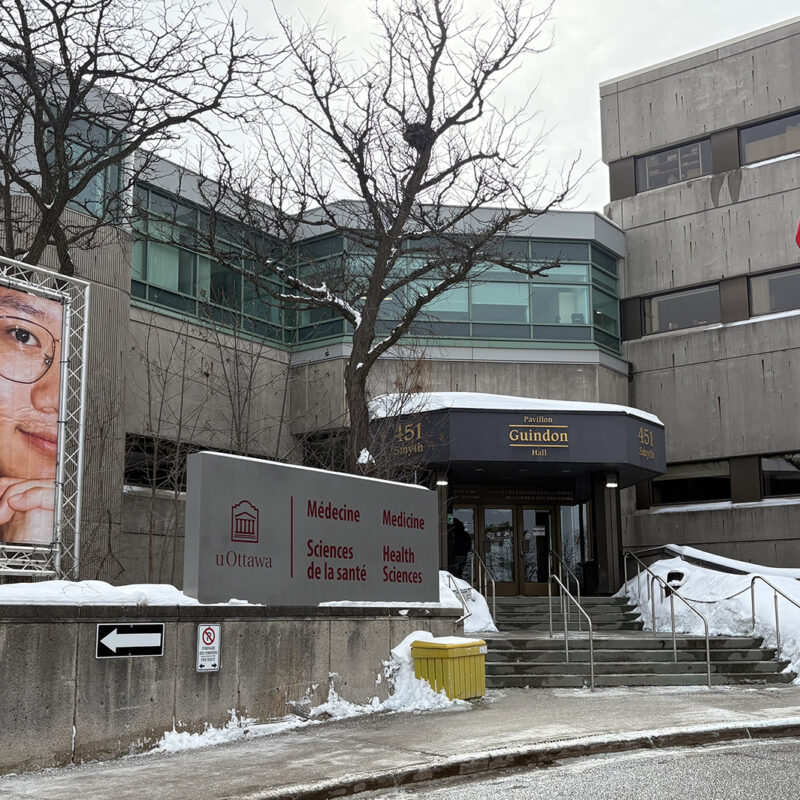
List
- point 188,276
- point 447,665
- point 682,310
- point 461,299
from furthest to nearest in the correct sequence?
point 682,310 < point 461,299 < point 188,276 < point 447,665

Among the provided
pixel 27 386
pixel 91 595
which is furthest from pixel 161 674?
pixel 27 386

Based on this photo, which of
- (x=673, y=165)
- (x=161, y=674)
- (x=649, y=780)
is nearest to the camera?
(x=649, y=780)

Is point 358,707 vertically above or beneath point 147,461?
beneath

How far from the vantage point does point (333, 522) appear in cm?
1186

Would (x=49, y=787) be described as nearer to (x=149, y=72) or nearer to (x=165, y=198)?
(x=149, y=72)

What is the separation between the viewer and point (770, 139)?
91.0ft

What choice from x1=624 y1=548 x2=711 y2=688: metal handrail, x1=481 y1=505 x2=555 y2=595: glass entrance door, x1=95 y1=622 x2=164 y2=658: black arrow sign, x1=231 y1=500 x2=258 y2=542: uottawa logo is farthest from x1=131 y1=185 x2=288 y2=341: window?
x1=95 y1=622 x2=164 y2=658: black arrow sign

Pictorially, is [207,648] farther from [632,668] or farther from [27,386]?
[632,668]

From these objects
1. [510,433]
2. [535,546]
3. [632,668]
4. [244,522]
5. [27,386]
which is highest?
[510,433]

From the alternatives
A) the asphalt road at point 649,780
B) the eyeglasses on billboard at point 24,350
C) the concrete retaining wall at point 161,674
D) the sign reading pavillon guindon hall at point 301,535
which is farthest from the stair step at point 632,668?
the eyeglasses on billboard at point 24,350

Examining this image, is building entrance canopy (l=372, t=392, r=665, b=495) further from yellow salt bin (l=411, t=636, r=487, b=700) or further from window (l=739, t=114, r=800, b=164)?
window (l=739, t=114, r=800, b=164)

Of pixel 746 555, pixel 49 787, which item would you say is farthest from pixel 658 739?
pixel 746 555

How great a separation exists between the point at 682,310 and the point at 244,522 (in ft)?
66.9

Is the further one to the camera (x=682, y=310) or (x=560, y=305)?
(x=682, y=310)
